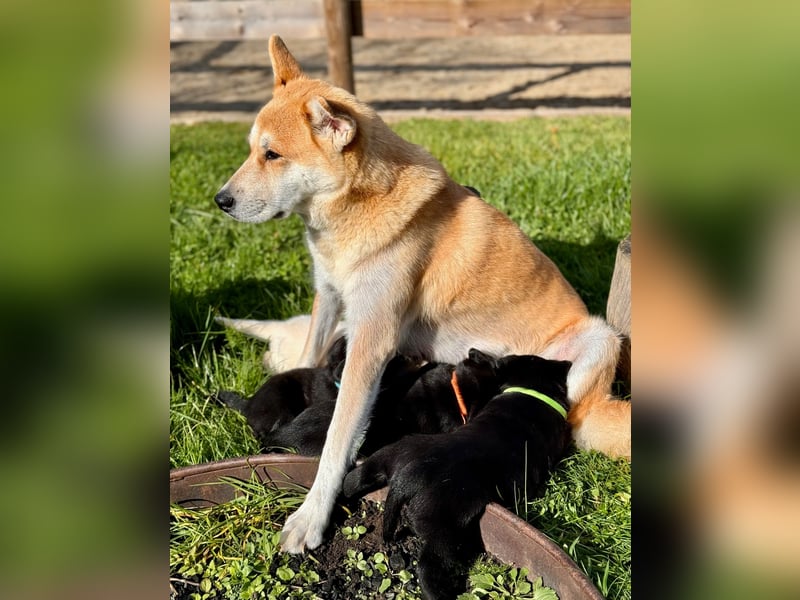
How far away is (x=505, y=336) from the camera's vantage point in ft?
14.0

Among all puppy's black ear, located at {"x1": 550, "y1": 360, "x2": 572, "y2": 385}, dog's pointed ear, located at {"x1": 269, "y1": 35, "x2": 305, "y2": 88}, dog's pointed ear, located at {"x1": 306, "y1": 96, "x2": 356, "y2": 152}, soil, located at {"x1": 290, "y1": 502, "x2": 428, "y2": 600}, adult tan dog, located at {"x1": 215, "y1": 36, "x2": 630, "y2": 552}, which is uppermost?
dog's pointed ear, located at {"x1": 269, "y1": 35, "x2": 305, "y2": 88}

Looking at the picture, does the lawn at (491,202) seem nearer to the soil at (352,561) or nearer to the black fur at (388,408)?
the black fur at (388,408)

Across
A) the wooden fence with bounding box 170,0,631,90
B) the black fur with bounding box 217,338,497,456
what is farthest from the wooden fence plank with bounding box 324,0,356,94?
the black fur with bounding box 217,338,497,456

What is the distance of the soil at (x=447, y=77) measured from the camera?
11.3 m

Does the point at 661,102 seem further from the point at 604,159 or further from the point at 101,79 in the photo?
the point at 604,159

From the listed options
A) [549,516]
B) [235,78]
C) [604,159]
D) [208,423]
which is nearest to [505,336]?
[549,516]

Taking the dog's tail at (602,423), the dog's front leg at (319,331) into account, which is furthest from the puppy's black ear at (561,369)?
the dog's front leg at (319,331)

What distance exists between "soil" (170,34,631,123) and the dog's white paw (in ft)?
27.3

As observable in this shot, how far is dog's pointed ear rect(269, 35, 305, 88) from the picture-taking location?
13.2 ft

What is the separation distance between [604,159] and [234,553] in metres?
5.74

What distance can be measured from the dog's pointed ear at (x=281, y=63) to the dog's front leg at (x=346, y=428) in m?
1.48

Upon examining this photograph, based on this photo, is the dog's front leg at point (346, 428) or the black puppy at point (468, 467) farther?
the dog's front leg at point (346, 428)

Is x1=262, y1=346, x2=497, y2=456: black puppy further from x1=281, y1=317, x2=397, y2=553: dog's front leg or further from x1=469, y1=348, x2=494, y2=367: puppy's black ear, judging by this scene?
x1=281, y1=317, x2=397, y2=553: dog's front leg

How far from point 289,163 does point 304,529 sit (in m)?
1.73
